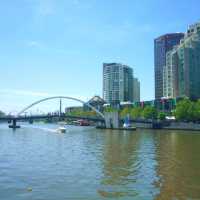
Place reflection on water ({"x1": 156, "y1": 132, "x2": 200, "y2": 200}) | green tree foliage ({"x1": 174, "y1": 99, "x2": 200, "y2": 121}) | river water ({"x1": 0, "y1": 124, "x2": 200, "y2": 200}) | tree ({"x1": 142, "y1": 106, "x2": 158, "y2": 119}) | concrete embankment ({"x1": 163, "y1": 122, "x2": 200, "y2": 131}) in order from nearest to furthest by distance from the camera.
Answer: river water ({"x1": 0, "y1": 124, "x2": 200, "y2": 200}) → reflection on water ({"x1": 156, "y1": 132, "x2": 200, "y2": 200}) → concrete embankment ({"x1": 163, "y1": 122, "x2": 200, "y2": 131}) → green tree foliage ({"x1": 174, "y1": 99, "x2": 200, "y2": 121}) → tree ({"x1": 142, "y1": 106, "x2": 158, "y2": 119})

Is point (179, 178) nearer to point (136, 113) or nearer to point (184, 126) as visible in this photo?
point (184, 126)

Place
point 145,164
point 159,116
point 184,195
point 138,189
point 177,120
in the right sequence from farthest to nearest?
point 159,116 < point 177,120 < point 145,164 < point 138,189 < point 184,195

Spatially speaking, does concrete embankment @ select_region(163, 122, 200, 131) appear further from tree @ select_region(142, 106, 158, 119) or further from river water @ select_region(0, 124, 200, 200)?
river water @ select_region(0, 124, 200, 200)

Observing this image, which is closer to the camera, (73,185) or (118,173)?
(73,185)

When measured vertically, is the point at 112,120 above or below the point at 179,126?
above

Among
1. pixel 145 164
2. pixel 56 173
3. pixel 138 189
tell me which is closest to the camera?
pixel 138 189

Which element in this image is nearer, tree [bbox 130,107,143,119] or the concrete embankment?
the concrete embankment

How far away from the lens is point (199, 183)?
97.5 feet

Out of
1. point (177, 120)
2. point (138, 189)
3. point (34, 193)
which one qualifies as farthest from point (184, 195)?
point (177, 120)

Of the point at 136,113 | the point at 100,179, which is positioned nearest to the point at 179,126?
the point at 136,113

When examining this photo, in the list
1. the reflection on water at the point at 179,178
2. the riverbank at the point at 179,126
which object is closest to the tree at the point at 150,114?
the riverbank at the point at 179,126

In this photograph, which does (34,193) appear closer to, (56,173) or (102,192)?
(102,192)

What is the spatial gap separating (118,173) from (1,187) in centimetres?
1074

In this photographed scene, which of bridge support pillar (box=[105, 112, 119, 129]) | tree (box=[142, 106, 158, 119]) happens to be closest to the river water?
bridge support pillar (box=[105, 112, 119, 129])
